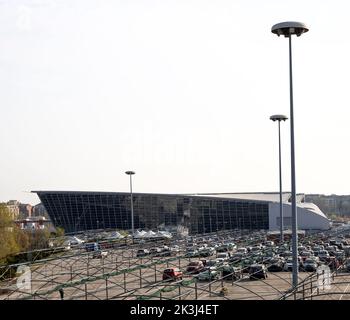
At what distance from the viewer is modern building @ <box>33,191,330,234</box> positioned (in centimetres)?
5934

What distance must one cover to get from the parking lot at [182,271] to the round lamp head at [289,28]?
17.8 ft

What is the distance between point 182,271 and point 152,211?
140 feet

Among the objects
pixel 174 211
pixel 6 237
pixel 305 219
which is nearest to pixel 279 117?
pixel 6 237

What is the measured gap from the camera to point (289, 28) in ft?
40.0

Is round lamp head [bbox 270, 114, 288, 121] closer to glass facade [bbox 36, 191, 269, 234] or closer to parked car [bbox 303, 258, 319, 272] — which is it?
parked car [bbox 303, 258, 319, 272]

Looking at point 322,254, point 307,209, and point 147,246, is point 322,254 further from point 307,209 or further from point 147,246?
point 307,209

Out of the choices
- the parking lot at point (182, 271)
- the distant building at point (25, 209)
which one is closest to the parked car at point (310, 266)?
the parking lot at point (182, 271)

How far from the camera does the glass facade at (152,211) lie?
6091 centimetres

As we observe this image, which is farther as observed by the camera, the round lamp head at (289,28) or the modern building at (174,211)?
the modern building at (174,211)

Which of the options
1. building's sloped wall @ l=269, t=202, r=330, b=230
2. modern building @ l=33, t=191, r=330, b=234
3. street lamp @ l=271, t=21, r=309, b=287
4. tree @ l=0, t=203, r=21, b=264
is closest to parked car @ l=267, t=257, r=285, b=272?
street lamp @ l=271, t=21, r=309, b=287

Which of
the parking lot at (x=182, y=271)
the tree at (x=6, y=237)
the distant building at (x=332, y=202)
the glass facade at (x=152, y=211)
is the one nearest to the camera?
the parking lot at (x=182, y=271)

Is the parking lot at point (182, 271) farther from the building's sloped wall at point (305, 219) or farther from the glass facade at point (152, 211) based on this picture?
the glass facade at point (152, 211)

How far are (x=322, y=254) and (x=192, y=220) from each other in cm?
3493
